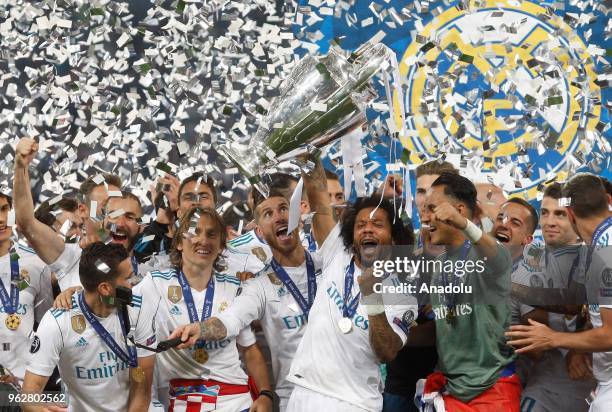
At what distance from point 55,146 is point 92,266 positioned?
2359mm

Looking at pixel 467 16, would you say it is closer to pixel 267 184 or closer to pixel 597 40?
pixel 597 40

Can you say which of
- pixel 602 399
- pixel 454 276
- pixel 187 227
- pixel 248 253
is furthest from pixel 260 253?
pixel 602 399

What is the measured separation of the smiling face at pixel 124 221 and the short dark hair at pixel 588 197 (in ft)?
8.28

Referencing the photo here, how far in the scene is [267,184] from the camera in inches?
190

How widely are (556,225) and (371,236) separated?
119 centimetres

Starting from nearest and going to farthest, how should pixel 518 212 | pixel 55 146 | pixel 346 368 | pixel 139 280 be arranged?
1. pixel 346 368
2. pixel 139 280
3. pixel 518 212
4. pixel 55 146

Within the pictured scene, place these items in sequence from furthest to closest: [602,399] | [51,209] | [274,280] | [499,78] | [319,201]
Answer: [499,78] → [51,209] → [274,280] → [319,201] → [602,399]

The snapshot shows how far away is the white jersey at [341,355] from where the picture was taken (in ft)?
13.6

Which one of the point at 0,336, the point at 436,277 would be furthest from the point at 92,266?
the point at 436,277

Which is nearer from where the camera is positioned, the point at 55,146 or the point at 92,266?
the point at 92,266

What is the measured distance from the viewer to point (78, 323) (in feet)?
14.3

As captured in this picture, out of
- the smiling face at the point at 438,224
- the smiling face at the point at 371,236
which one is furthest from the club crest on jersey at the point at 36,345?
the smiling face at the point at 438,224

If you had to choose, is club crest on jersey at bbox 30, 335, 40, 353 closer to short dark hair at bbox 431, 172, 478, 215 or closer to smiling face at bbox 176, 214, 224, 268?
smiling face at bbox 176, 214, 224, 268

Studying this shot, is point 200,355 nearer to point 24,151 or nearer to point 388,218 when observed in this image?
point 388,218
